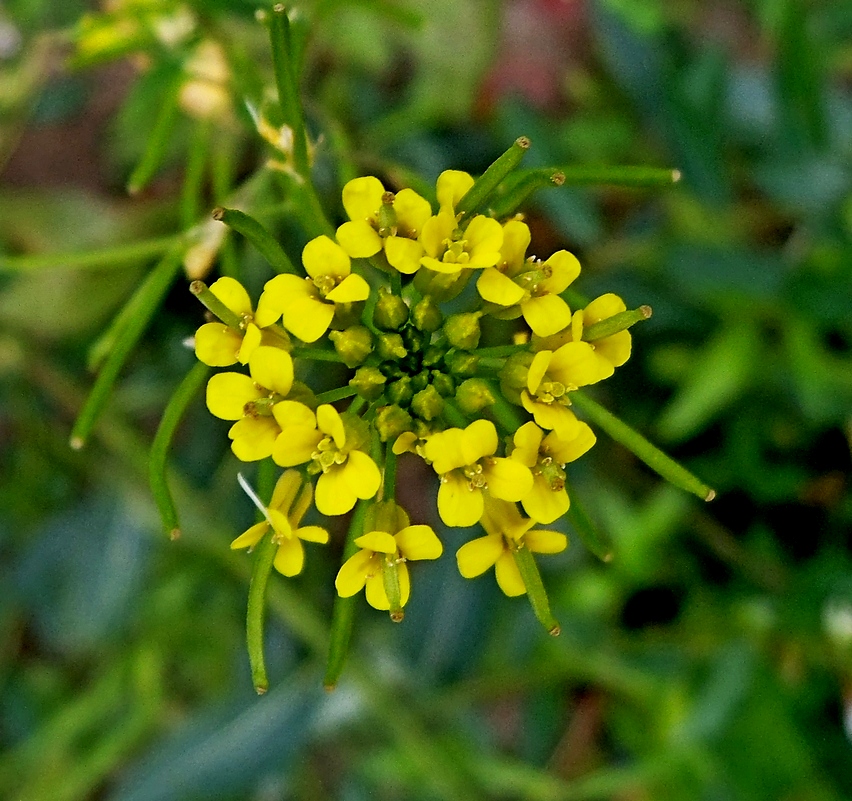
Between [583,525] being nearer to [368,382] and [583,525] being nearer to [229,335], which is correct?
[368,382]

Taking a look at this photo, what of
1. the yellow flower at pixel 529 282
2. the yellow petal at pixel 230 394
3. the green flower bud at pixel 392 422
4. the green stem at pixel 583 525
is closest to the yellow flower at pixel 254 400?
the yellow petal at pixel 230 394

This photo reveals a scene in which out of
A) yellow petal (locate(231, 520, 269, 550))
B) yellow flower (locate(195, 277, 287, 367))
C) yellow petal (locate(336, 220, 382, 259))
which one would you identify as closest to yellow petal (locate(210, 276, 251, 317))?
yellow flower (locate(195, 277, 287, 367))

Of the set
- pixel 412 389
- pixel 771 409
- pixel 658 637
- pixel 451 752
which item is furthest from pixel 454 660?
pixel 412 389

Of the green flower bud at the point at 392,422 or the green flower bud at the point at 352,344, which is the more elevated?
the green flower bud at the point at 352,344

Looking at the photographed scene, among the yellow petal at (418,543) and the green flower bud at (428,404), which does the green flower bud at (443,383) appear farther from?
the yellow petal at (418,543)

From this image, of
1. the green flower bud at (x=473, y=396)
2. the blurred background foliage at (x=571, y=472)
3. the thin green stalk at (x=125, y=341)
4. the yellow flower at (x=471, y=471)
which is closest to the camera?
the yellow flower at (x=471, y=471)

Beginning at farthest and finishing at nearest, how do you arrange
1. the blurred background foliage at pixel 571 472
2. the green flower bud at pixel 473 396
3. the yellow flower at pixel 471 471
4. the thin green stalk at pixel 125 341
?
the blurred background foliage at pixel 571 472
the thin green stalk at pixel 125 341
the green flower bud at pixel 473 396
the yellow flower at pixel 471 471

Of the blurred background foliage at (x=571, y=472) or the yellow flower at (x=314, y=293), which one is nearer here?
the yellow flower at (x=314, y=293)
